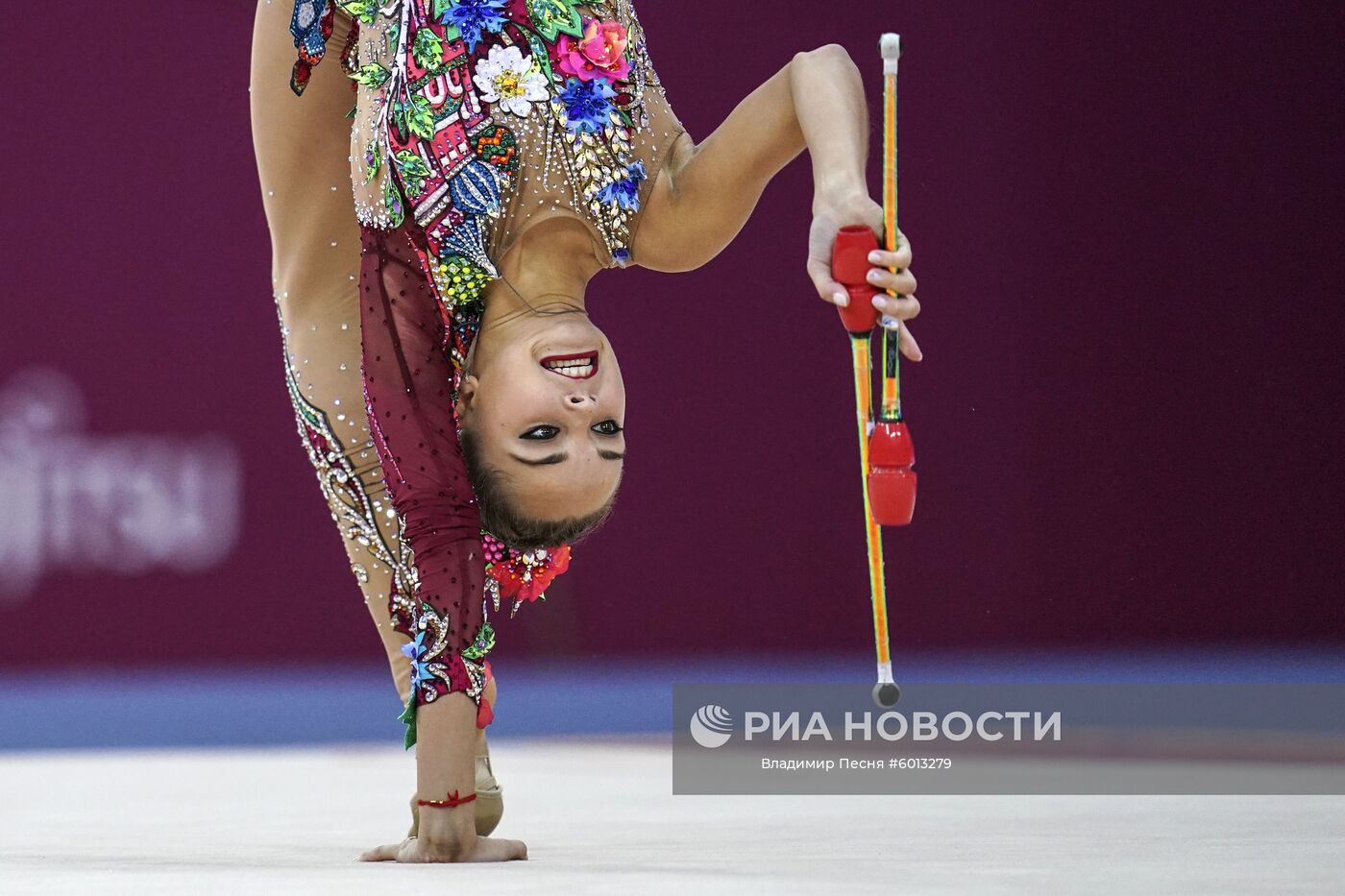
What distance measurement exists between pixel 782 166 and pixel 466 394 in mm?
487

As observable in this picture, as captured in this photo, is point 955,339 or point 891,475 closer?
point 891,475

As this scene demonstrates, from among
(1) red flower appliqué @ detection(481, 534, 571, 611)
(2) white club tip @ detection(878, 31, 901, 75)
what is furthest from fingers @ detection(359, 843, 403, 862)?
(2) white club tip @ detection(878, 31, 901, 75)

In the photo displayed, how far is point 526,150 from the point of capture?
2395 mm

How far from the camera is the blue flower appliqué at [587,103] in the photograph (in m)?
2.40

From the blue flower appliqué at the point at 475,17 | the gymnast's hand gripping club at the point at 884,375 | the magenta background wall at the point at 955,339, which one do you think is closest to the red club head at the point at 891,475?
the gymnast's hand gripping club at the point at 884,375

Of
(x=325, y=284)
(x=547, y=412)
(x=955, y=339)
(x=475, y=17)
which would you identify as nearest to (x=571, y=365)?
(x=547, y=412)

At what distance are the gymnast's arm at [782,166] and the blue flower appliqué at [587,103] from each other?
4.2 inches

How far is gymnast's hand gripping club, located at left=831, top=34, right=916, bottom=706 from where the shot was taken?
5.99 ft

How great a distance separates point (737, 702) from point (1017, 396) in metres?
1.26

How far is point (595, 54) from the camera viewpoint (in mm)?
2426

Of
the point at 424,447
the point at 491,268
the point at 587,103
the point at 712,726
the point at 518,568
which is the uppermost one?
the point at 587,103

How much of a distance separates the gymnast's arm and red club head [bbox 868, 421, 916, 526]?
3.5 inches

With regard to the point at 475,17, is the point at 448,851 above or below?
below

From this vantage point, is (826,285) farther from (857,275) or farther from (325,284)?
(325,284)
